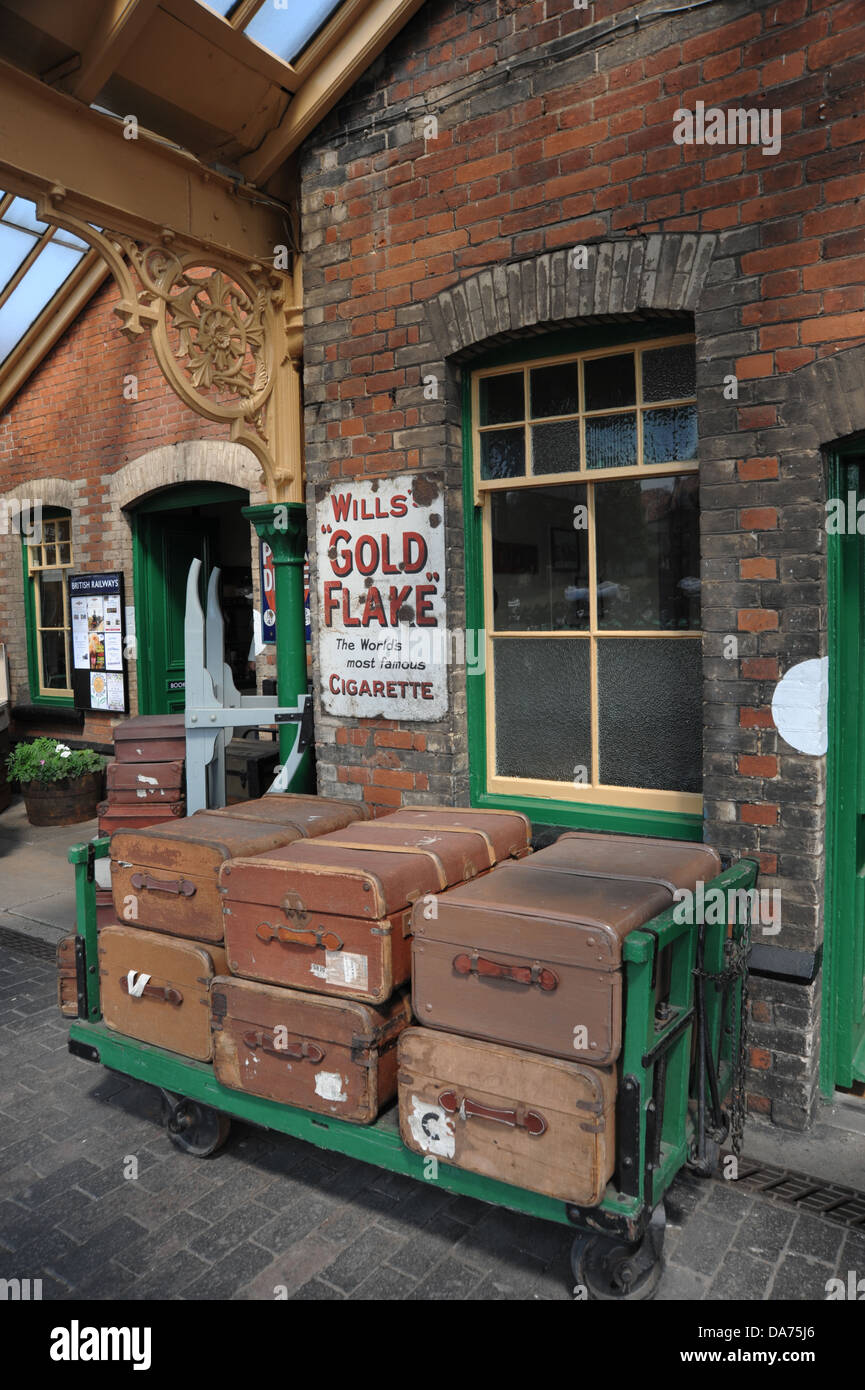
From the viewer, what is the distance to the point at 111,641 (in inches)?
351

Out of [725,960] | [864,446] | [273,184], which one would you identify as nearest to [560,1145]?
[725,960]

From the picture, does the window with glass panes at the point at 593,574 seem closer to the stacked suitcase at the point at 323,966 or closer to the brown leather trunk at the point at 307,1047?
the stacked suitcase at the point at 323,966

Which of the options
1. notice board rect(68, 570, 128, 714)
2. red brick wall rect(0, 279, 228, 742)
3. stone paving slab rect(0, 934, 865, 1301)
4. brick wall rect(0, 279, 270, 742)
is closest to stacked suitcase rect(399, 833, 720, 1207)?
stone paving slab rect(0, 934, 865, 1301)

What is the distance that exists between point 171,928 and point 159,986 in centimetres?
21

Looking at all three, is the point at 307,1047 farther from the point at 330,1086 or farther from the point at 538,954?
the point at 538,954

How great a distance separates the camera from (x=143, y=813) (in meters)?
4.73

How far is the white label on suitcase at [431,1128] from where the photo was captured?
2648 mm

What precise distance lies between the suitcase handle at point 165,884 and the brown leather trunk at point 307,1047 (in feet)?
1.20

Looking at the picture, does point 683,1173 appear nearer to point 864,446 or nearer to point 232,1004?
point 232,1004

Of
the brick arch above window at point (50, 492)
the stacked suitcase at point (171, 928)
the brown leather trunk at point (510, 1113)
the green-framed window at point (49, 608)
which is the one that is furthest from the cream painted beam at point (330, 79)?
the green-framed window at point (49, 608)

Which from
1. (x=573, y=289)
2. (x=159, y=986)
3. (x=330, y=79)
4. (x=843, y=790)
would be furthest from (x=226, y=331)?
(x=843, y=790)

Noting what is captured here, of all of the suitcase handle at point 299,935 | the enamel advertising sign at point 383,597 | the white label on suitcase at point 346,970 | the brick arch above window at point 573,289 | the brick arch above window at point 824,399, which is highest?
the brick arch above window at point 573,289

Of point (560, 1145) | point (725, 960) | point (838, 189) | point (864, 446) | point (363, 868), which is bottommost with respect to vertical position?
point (560, 1145)

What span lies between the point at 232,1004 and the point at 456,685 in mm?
1849
